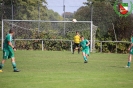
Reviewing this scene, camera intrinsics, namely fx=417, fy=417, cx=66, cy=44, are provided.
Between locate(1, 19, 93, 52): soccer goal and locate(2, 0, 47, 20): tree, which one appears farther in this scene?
locate(2, 0, 47, 20): tree

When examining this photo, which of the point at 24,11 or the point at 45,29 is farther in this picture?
the point at 24,11

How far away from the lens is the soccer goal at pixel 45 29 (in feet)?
130

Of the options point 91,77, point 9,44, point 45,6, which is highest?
point 45,6

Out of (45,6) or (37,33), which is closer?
(37,33)

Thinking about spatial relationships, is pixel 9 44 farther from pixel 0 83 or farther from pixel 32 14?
pixel 32 14

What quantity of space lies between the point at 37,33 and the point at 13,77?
25050mm

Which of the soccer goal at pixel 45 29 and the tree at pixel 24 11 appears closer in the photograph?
the soccer goal at pixel 45 29

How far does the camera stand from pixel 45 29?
41344mm

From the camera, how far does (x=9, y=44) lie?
17.9m

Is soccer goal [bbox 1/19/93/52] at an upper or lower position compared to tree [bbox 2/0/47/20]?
lower

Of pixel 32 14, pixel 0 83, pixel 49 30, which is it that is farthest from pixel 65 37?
pixel 0 83

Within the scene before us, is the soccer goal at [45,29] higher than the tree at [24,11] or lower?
lower

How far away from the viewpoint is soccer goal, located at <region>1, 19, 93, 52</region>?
3956cm

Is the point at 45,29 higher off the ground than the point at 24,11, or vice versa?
the point at 24,11
